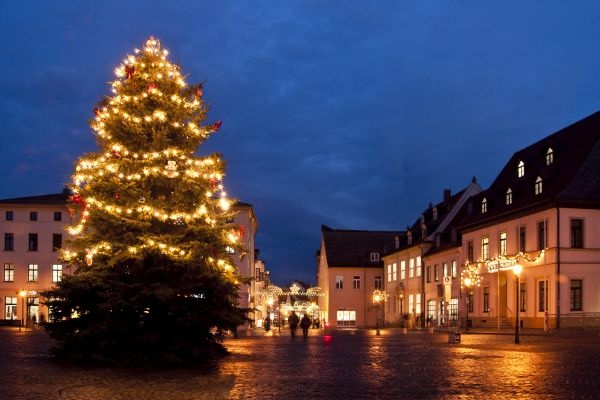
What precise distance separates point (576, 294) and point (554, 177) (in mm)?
7540

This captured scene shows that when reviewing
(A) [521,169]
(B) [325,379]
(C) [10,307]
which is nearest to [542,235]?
(A) [521,169]

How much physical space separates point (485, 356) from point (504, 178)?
1391 inches

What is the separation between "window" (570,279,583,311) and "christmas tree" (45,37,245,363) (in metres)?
28.4

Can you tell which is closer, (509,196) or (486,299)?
(509,196)

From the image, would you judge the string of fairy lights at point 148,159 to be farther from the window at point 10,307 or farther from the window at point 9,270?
the window at point 9,270

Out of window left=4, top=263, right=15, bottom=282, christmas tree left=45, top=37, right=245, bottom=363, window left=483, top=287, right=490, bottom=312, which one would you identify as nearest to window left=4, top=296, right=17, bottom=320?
window left=4, top=263, right=15, bottom=282

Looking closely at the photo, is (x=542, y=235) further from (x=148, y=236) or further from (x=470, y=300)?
(x=148, y=236)

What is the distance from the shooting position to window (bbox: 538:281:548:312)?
45750 millimetres

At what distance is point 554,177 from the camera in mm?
47812

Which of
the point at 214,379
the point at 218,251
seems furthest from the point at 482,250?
the point at 214,379

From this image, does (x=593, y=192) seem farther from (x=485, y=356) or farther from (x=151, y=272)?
(x=151, y=272)

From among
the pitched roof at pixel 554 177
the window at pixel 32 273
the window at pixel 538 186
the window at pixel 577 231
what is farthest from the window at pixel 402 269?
the window at pixel 32 273

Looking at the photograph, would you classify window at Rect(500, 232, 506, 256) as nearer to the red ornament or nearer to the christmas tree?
the christmas tree

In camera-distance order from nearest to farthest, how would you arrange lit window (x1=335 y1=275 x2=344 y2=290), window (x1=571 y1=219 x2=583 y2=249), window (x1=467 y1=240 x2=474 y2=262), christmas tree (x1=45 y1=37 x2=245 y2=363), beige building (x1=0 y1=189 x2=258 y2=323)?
christmas tree (x1=45 y1=37 x2=245 y2=363) → window (x1=571 y1=219 x2=583 y2=249) → window (x1=467 y1=240 x2=474 y2=262) → beige building (x1=0 y1=189 x2=258 y2=323) → lit window (x1=335 y1=275 x2=344 y2=290)
